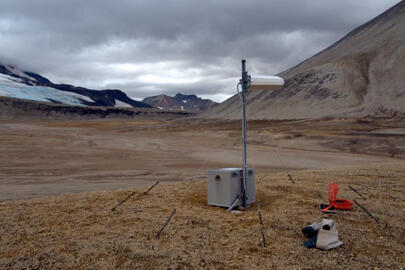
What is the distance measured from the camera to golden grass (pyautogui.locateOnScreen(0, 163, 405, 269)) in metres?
4.48

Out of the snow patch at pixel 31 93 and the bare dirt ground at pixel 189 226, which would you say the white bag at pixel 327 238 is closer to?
the bare dirt ground at pixel 189 226

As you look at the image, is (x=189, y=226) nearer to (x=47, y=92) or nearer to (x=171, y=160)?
(x=171, y=160)

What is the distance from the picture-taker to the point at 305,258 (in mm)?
4523

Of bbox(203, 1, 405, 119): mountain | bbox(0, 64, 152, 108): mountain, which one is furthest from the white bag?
bbox(0, 64, 152, 108): mountain

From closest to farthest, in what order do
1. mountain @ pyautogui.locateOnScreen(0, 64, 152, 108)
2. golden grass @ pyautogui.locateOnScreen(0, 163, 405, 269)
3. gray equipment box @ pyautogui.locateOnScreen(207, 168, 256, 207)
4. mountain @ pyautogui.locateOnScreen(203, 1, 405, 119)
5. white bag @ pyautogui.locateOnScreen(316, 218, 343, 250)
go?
golden grass @ pyautogui.locateOnScreen(0, 163, 405, 269)
white bag @ pyautogui.locateOnScreen(316, 218, 343, 250)
gray equipment box @ pyautogui.locateOnScreen(207, 168, 256, 207)
mountain @ pyautogui.locateOnScreen(203, 1, 405, 119)
mountain @ pyautogui.locateOnScreen(0, 64, 152, 108)

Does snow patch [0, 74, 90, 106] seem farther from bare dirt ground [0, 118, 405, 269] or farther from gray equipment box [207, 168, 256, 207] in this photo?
gray equipment box [207, 168, 256, 207]

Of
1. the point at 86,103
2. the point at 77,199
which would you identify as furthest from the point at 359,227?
the point at 86,103

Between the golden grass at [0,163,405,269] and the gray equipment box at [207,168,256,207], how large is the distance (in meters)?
0.27

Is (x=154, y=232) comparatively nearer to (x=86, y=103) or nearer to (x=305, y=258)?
(x=305, y=258)

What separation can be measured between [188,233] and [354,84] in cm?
5534

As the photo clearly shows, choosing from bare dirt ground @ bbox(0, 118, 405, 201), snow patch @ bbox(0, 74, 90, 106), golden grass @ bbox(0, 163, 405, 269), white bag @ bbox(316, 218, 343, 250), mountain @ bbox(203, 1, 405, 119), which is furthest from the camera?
snow patch @ bbox(0, 74, 90, 106)

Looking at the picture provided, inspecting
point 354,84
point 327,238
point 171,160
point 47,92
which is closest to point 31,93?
point 47,92

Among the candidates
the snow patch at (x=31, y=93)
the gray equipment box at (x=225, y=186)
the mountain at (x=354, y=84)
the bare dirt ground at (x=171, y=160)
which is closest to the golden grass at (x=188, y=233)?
→ the gray equipment box at (x=225, y=186)

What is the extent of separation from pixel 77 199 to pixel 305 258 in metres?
5.57
